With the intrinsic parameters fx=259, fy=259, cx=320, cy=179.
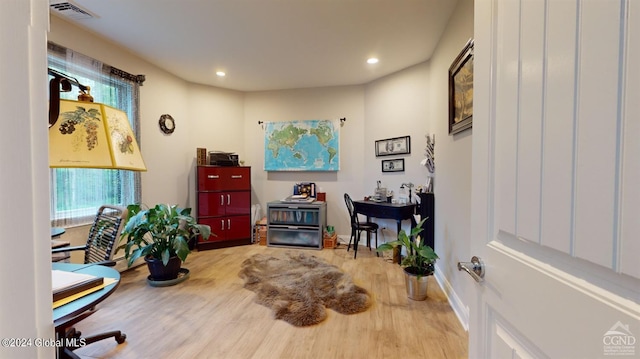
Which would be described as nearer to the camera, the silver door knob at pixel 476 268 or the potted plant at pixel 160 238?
the silver door knob at pixel 476 268

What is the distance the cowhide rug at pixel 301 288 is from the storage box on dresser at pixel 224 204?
79cm

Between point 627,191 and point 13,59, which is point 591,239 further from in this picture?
point 13,59

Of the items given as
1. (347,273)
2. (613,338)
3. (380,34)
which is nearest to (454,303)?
(347,273)

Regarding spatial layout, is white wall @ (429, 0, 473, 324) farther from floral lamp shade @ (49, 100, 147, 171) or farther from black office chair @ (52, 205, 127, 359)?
black office chair @ (52, 205, 127, 359)

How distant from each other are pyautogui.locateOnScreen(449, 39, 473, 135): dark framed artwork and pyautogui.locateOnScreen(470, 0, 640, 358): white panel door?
1.27 metres

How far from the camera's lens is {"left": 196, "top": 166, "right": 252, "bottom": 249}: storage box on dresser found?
4.00 meters

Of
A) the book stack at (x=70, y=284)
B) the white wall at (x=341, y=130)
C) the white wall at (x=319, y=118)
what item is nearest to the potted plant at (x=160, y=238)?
the white wall at (x=341, y=130)

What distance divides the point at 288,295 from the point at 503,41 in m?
2.49

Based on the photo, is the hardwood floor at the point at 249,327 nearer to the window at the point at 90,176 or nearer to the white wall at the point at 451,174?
the white wall at the point at 451,174

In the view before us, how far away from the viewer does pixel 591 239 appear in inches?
18.1

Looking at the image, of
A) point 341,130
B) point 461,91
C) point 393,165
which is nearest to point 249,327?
point 461,91

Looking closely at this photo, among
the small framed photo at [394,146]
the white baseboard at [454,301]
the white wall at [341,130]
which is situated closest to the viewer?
the white baseboard at [454,301]

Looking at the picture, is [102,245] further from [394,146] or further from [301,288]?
[394,146]

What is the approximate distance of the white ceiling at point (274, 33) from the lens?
90.4 inches
